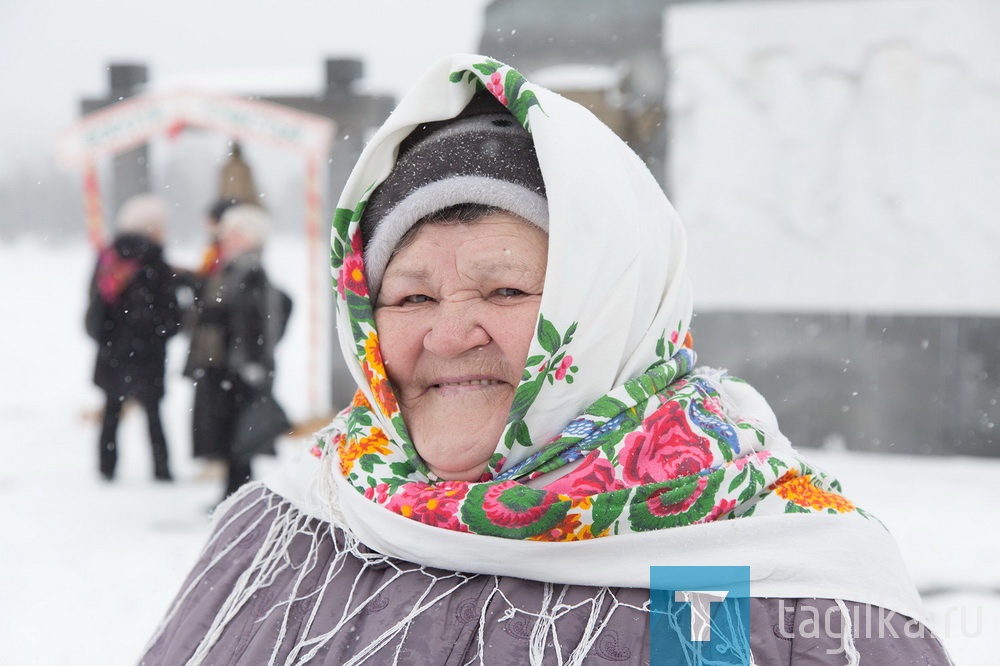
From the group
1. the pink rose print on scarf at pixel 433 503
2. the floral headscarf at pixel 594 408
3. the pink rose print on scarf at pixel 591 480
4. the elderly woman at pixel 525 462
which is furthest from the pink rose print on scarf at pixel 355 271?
Answer: the pink rose print on scarf at pixel 591 480

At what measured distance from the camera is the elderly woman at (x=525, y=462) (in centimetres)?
124

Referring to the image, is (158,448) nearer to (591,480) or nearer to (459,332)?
(459,332)

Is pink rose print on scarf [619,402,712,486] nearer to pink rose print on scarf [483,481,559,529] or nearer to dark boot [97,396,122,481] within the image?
pink rose print on scarf [483,481,559,529]

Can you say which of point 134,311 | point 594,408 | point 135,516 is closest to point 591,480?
point 594,408

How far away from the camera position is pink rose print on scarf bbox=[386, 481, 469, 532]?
1.32 meters

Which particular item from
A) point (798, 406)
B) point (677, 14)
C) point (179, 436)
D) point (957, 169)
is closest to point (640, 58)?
point (677, 14)

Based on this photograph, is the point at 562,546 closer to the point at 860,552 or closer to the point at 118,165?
the point at 860,552

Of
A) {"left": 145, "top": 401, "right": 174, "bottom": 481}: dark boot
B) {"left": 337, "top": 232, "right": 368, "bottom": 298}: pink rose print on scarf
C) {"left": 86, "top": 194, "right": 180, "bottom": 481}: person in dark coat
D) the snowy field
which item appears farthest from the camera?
{"left": 145, "top": 401, "right": 174, "bottom": 481}: dark boot

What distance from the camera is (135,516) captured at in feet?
18.0

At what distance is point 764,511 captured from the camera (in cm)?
129

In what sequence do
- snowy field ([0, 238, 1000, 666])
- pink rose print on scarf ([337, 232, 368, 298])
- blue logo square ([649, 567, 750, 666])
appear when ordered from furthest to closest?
snowy field ([0, 238, 1000, 666]), pink rose print on scarf ([337, 232, 368, 298]), blue logo square ([649, 567, 750, 666])

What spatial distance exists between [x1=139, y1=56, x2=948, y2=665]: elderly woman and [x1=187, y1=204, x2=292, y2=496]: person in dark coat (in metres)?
3.86

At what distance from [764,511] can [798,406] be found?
222 inches

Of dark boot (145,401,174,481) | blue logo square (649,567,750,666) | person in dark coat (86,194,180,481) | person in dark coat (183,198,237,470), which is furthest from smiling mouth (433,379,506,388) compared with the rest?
dark boot (145,401,174,481)
